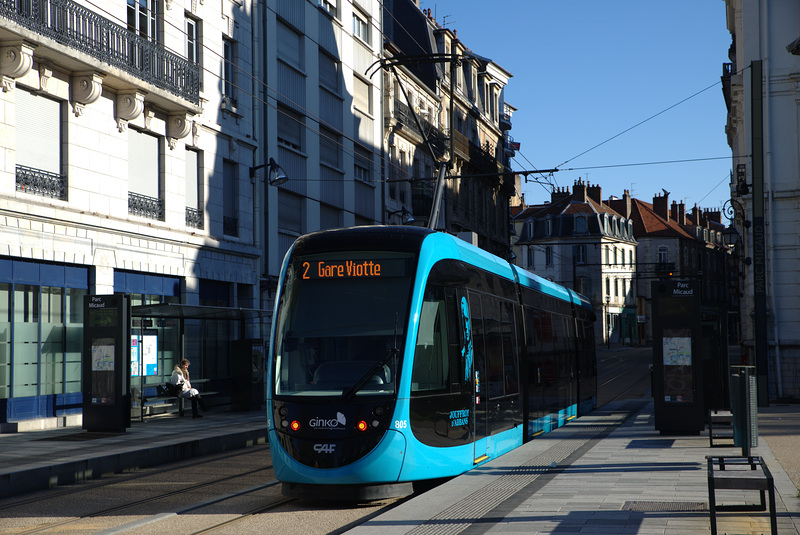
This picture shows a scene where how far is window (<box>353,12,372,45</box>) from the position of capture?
37.5 m

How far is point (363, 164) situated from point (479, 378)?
25.9 metres

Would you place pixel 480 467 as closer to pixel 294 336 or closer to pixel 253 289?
pixel 294 336

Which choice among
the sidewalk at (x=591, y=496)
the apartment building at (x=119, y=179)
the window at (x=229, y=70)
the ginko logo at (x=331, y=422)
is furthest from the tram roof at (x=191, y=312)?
the ginko logo at (x=331, y=422)

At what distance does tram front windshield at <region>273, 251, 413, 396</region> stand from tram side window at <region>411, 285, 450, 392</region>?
303 millimetres

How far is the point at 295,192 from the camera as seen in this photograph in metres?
31.1

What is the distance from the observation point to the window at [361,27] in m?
37.5

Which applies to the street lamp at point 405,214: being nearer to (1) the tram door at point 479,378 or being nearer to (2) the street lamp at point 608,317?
(1) the tram door at point 479,378

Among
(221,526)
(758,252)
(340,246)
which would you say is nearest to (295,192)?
(758,252)

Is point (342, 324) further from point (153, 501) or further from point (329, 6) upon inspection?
point (329, 6)

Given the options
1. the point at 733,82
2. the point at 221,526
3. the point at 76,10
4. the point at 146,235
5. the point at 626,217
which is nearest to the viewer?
the point at 221,526

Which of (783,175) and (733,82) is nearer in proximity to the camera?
(783,175)

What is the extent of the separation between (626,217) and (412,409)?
87699mm

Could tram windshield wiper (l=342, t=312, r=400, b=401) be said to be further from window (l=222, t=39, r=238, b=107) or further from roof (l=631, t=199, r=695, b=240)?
roof (l=631, t=199, r=695, b=240)

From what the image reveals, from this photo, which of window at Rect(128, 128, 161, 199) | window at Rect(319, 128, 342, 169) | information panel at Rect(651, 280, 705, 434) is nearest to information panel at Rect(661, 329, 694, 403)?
information panel at Rect(651, 280, 705, 434)
